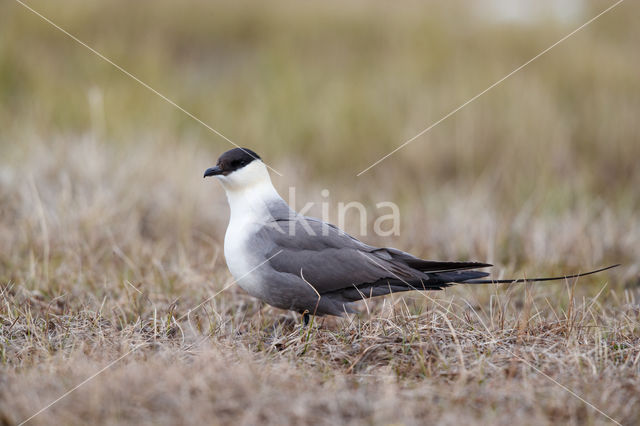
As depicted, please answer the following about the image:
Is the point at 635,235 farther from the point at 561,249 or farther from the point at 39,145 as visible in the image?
the point at 39,145

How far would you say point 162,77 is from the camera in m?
7.39

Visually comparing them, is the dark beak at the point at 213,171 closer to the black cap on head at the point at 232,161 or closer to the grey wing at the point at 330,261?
the black cap on head at the point at 232,161

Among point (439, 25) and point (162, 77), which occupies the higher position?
point (439, 25)

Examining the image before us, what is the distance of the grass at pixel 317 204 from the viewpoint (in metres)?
2.29

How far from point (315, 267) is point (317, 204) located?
2.42m

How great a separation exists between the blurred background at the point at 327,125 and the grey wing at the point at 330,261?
1.15 m

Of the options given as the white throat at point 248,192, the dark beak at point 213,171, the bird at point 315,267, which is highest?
the dark beak at point 213,171

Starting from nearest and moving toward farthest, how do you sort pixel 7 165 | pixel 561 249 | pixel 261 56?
pixel 561 249
pixel 7 165
pixel 261 56

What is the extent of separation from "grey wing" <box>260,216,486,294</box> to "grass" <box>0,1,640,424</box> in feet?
0.69

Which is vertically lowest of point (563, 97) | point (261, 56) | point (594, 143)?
point (594, 143)

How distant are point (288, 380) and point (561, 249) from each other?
9.82 feet

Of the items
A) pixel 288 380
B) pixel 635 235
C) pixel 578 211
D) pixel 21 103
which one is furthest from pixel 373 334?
pixel 21 103

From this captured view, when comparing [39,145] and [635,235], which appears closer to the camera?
[635,235]

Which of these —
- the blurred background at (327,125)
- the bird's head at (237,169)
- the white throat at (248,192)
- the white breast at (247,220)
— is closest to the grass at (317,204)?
the blurred background at (327,125)
